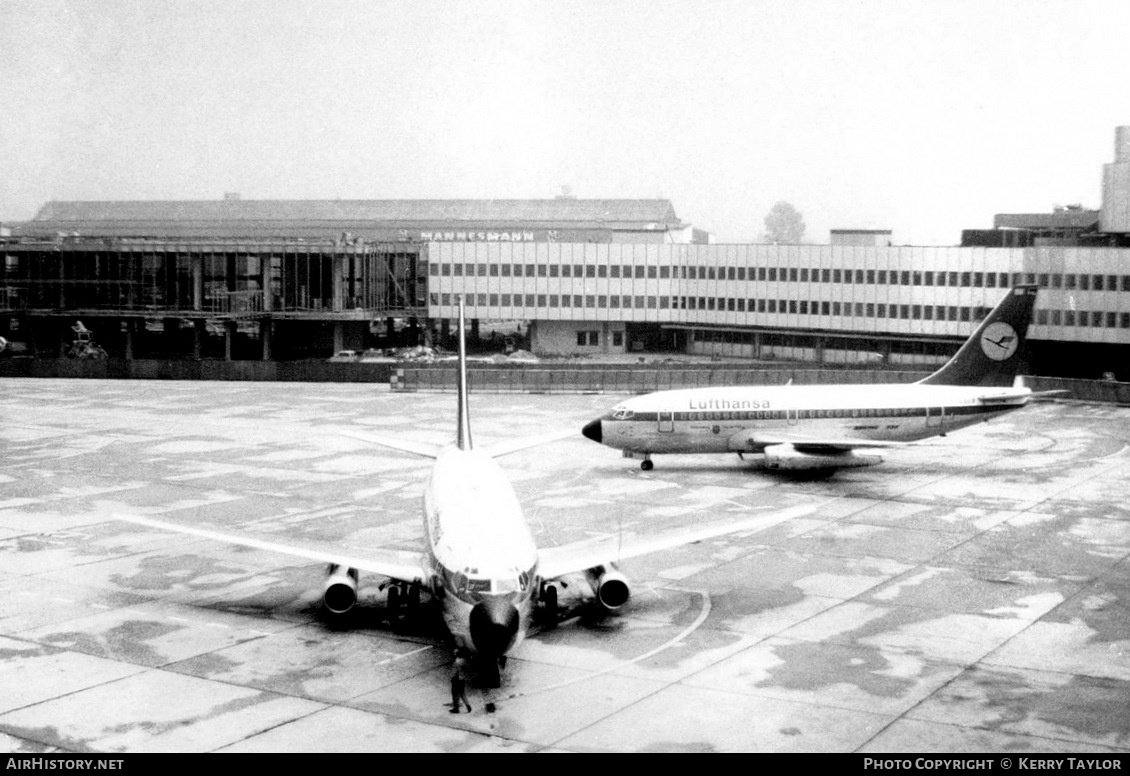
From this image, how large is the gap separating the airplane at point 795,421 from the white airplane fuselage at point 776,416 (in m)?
0.05

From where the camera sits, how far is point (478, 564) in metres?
30.2

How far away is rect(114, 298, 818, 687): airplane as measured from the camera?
29.6m

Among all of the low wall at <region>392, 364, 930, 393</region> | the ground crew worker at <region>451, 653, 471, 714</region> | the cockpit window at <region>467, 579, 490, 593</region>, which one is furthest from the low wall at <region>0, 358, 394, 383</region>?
the cockpit window at <region>467, 579, 490, 593</region>

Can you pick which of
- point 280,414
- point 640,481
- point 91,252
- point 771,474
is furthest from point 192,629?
point 91,252

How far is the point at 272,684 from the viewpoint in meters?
30.6

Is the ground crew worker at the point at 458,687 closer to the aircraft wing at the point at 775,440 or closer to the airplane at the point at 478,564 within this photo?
the airplane at the point at 478,564

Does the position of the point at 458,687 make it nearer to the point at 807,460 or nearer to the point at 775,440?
the point at 807,460

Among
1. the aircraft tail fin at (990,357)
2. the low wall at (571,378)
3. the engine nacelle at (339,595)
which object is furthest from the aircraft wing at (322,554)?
the low wall at (571,378)

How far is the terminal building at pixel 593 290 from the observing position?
11956 centimetres

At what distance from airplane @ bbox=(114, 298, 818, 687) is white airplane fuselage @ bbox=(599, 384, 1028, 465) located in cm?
2042

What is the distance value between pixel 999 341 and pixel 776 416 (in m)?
14.7

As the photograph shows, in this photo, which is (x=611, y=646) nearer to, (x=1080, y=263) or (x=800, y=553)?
(x=800, y=553)

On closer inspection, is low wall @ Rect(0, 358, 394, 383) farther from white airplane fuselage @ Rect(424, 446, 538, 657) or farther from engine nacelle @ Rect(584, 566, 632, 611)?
white airplane fuselage @ Rect(424, 446, 538, 657)

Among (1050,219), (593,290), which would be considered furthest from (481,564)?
(1050,219)
